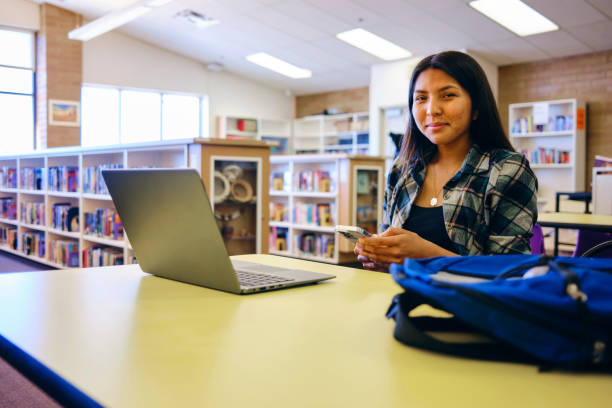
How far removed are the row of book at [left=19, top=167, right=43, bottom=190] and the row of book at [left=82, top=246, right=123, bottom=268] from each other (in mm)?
1378

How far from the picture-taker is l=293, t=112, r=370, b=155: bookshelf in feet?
37.7

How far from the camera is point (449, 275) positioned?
80cm

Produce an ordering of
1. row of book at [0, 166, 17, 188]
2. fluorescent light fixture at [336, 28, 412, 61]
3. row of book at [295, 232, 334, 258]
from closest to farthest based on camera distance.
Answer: row of book at [295, 232, 334, 258]
row of book at [0, 166, 17, 188]
fluorescent light fixture at [336, 28, 412, 61]

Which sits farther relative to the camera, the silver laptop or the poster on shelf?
the poster on shelf

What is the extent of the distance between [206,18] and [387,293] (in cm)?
922

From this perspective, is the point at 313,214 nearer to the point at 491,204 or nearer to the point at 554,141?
the point at 554,141

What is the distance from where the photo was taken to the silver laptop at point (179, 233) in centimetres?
93

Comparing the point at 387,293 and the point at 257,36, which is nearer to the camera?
the point at 387,293

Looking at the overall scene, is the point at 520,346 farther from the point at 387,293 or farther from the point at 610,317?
the point at 387,293

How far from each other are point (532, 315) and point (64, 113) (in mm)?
10357

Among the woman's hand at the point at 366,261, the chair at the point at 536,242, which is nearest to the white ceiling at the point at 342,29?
the chair at the point at 536,242

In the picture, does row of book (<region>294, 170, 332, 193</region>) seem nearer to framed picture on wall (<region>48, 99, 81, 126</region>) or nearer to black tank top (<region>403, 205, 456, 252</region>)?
black tank top (<region>403, 205, 456, 252</region>)

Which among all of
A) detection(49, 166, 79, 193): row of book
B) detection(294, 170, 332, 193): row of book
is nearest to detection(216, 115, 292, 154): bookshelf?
detection(294, 170, 332, 193): row of book

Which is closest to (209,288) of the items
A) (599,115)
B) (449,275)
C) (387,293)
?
(387,293)
